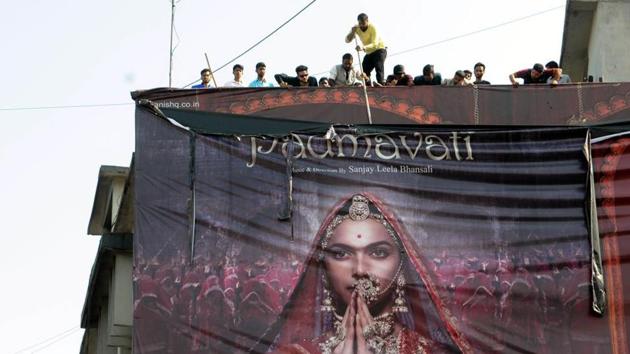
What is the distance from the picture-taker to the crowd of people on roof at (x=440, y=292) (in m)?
17.5

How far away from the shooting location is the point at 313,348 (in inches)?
688

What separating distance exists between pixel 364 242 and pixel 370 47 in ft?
10.5

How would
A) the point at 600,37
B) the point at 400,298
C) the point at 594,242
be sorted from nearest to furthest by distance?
the point at 400,298, the point at 594,242, the point at 600,37

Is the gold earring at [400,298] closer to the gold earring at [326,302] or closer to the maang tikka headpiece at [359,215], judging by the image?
the maang tikka headpiece at [359,215]

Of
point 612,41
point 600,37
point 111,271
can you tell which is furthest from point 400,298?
point 600,37

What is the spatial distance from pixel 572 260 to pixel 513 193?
110cm

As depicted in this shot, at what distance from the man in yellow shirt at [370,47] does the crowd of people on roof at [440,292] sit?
3.25 metres

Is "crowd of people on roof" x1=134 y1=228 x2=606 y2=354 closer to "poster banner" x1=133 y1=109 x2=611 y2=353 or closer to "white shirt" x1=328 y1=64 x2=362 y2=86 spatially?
"poster banner" x1=133 y1=109 x2=611 y2=353

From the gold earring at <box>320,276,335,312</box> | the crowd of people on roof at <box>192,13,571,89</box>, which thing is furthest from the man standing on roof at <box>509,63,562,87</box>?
the gold earring at <box>320,276,335,312</box>

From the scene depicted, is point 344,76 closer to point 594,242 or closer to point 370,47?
point 370,47

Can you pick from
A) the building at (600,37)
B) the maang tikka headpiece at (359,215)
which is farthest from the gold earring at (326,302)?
the building at (600,37)

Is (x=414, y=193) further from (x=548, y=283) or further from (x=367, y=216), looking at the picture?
(x=548, y=283)

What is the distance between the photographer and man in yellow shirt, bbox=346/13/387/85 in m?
20.0

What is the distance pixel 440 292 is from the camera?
17.7 metres
